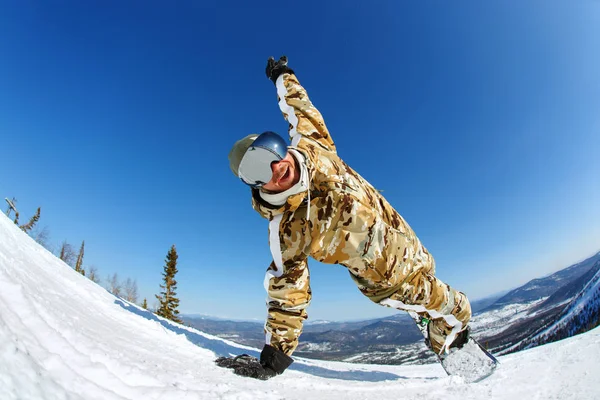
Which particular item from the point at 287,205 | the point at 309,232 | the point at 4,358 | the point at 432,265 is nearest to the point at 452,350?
the point at 432,265

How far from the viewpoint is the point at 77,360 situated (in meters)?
1.46

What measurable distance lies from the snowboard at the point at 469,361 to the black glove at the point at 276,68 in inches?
160

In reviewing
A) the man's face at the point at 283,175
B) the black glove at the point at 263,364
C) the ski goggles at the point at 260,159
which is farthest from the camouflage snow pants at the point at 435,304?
the ski goggles at the point at 260,159

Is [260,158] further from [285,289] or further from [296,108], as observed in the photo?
[296,108]

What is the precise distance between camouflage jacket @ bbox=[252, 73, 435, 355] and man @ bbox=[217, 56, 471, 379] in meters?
0.01

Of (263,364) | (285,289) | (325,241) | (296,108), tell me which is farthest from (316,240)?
(296,108)

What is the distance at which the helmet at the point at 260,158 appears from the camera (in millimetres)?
2629

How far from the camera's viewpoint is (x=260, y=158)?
2.63 meters

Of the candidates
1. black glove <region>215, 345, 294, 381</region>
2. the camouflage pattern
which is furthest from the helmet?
black glove <region>215, 345, 294, 381</region>

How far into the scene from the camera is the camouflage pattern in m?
3.11

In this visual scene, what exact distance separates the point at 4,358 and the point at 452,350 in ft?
14.3

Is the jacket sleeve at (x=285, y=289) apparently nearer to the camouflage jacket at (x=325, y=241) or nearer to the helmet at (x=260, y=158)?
the camouflage jacket at (x=325, y=241)

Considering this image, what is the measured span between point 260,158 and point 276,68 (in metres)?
2.57

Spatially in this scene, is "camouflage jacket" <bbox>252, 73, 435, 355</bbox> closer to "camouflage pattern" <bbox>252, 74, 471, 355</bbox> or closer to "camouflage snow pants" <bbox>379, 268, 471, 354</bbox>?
"camouflage pattern" <bbox>252, 74, 471, 355</bbox>
